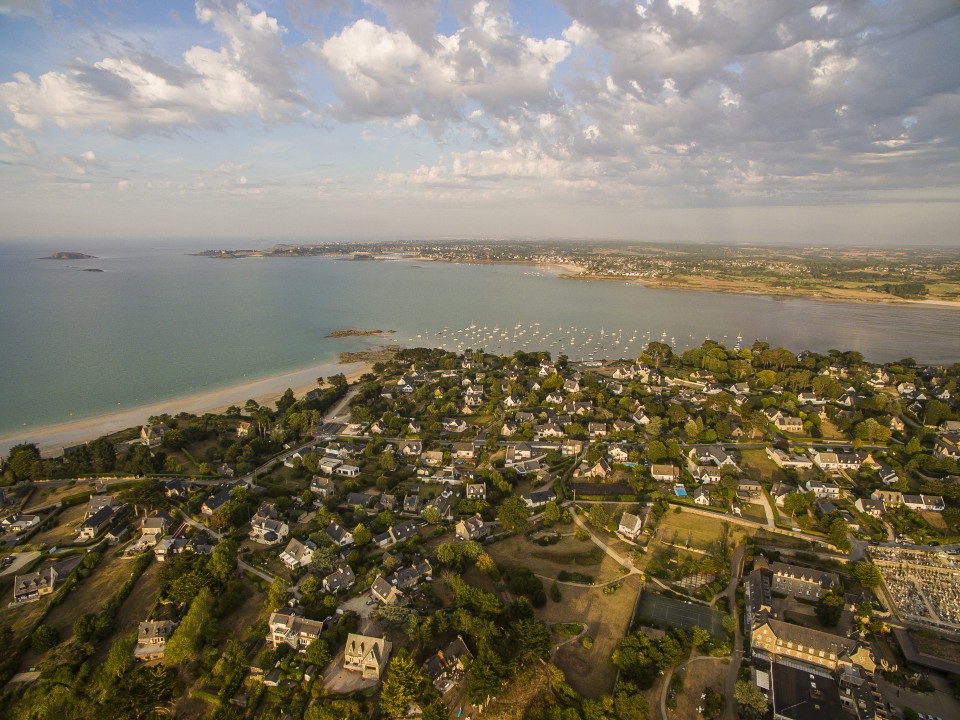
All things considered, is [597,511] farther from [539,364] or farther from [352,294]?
[352,294]

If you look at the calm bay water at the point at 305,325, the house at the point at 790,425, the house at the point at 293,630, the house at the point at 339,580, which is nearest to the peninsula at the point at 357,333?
the calm bay water at the point at 305,325

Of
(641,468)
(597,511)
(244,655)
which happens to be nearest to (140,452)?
(244,655)

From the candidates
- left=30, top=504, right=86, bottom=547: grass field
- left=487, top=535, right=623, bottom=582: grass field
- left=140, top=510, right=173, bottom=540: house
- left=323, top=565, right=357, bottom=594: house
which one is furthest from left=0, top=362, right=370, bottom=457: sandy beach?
left=487, top=535, right=623, bottom=582: grass field

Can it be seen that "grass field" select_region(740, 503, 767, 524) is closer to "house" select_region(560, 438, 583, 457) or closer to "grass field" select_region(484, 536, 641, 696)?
"grass field" select_region(484, 536, 641, 696)

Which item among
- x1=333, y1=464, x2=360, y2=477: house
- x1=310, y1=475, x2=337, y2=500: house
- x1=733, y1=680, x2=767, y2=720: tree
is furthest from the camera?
x1=333, y1=464, x2=360, y2=477: house

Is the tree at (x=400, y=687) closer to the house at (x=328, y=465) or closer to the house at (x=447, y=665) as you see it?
the house at (x=447, y=665)

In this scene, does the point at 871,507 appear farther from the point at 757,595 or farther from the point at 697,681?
the point at 697,681
